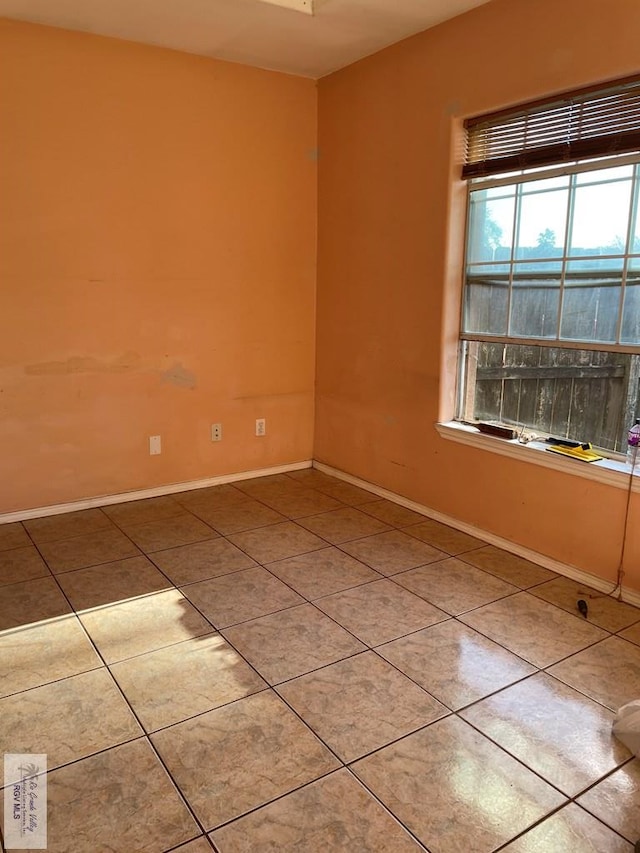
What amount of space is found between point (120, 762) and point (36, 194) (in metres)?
2.72

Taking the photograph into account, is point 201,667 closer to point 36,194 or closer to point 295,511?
point 295,511

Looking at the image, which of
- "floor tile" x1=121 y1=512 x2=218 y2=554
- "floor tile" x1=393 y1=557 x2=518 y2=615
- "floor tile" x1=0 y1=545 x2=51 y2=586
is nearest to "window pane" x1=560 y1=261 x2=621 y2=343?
"floor tile" x1=393 y1=557 x2=518 y2=615

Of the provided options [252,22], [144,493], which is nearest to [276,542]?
[144,493]

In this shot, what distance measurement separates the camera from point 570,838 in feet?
5.16

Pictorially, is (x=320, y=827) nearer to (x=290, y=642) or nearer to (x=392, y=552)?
(x=290, y=642)

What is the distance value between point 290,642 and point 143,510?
64.3 inches

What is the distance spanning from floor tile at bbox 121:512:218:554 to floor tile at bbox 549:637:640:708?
5.97 ft

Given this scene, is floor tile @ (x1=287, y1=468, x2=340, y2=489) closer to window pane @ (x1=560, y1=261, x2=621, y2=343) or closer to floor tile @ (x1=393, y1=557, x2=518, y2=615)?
floor tile @ (x1=393, y1=557, x2=518, y2=615)

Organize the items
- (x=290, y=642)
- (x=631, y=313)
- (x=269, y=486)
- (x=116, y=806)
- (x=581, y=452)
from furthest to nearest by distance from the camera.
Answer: (x=269, y=486) → (x=581, y=452) → (x=631, y=313) → (x=290, y=642) → (x=116, y=806)

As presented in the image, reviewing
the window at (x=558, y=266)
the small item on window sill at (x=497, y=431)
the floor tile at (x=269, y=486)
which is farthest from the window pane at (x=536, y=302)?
the floor tile at (x=269, y=486)

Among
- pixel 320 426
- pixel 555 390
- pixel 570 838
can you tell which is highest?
pixel 555 390

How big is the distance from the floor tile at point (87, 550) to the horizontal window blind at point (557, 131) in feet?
8.17

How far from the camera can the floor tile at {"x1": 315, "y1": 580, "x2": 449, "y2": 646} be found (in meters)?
2.47

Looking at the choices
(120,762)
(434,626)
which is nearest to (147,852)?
(120,762)
